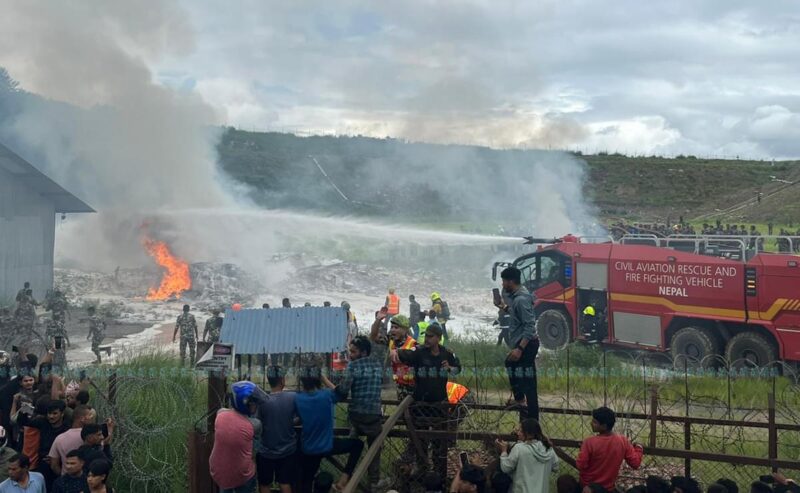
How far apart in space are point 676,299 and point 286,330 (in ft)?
29.8

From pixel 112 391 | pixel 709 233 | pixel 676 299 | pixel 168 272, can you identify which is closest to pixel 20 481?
pixel 112 391

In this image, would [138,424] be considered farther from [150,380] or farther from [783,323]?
[783,323]

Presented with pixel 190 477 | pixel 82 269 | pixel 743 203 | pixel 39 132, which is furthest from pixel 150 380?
pixel 743 203

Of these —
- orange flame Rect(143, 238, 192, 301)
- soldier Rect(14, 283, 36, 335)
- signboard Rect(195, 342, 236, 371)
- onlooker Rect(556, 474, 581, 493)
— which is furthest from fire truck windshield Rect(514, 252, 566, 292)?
orange flame Rect(143, 238, 192, 301)

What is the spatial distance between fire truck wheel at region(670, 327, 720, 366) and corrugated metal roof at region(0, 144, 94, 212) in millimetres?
17087

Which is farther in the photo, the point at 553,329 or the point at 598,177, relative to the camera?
the point at 598,177

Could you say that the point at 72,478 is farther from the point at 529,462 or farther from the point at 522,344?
the point at 522,344

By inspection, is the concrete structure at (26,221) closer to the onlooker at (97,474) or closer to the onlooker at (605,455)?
the onlooker at (97,474)

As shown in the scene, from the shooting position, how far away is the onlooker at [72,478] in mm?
4848

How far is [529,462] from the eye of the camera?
4906mm

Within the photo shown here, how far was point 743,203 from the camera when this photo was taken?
52938mm

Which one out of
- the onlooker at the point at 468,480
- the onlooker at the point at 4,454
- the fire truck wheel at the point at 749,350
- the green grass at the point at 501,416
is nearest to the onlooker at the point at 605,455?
the onlooker at the point at 468,480

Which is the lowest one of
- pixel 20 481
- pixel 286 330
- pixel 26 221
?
pixel 20 481

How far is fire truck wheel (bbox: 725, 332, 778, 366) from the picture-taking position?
12.1m
